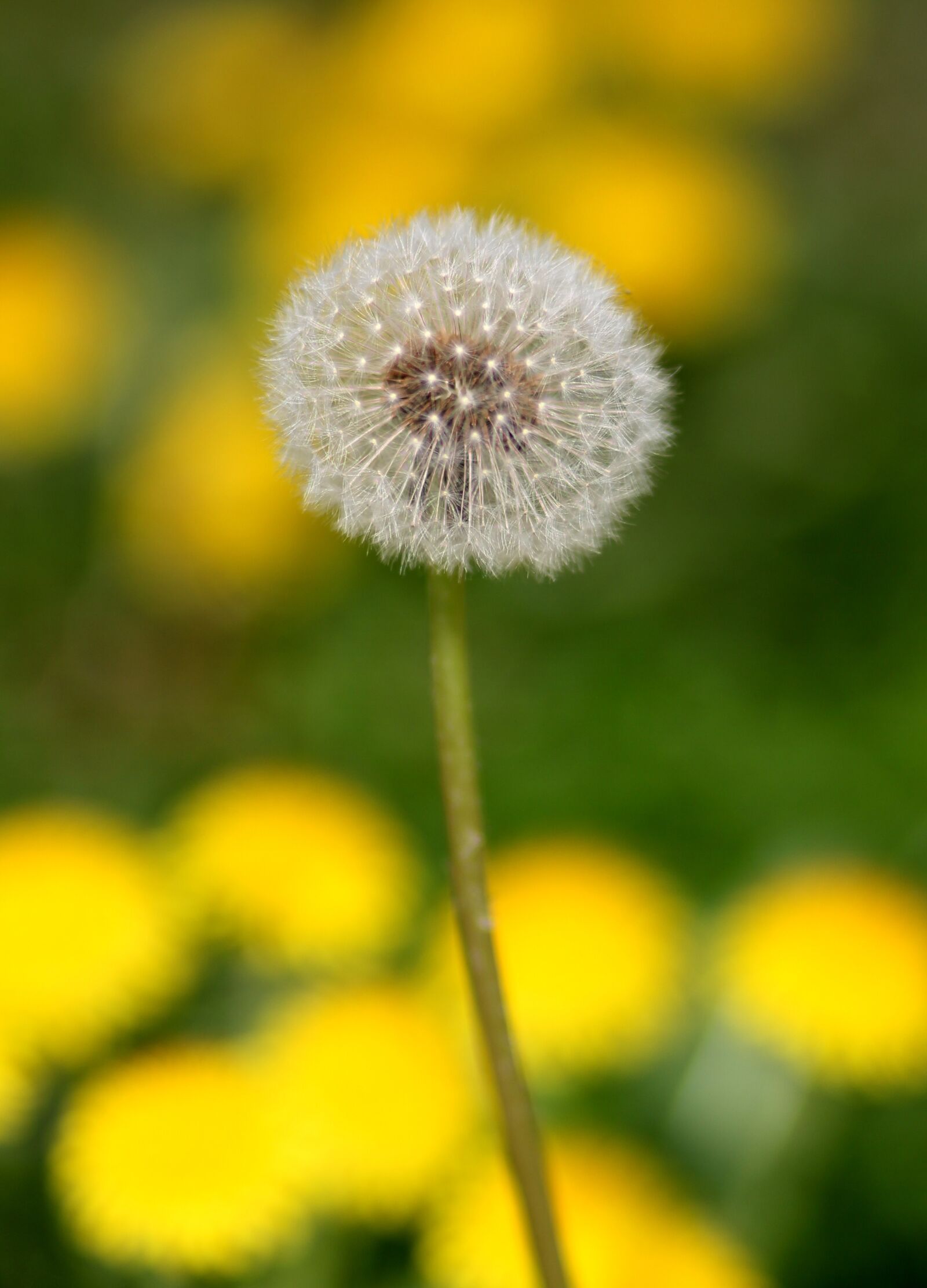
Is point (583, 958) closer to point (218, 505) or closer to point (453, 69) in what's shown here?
point (218, 505)

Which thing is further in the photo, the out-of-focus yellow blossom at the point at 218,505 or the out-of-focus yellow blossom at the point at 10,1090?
the out-of-focus yellow blossom at the point at 218,505

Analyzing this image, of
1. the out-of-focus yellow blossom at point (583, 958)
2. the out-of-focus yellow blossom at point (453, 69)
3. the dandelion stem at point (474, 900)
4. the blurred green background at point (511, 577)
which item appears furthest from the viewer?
the out-of-focus yellow blossom at point (453, 69)

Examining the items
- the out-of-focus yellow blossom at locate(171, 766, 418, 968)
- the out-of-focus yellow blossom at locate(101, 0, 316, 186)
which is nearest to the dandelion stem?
the out-of-focus yellow blossom at locate(171, 766, 418, 968)

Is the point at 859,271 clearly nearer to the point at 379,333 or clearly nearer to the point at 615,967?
the point at 615,967

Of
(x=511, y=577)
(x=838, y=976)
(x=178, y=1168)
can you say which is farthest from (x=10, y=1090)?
(x=511, y=577)

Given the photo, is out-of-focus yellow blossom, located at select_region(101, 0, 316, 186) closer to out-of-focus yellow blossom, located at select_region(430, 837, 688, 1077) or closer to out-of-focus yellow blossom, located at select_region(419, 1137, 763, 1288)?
out-of-focus yellow blossom, located at select_region(430, 837, 688, 1077)

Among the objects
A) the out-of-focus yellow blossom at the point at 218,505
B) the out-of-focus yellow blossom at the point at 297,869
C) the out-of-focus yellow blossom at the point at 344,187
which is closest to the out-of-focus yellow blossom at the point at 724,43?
the out-of-focus yellow blossom at the point at 344,187

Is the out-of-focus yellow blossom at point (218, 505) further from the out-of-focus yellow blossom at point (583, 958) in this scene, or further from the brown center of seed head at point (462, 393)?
the brown center of seed head at point (462, 393)
